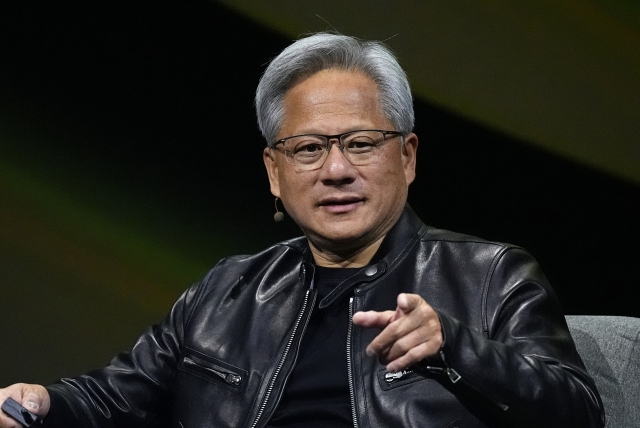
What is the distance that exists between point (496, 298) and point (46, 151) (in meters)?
1.49

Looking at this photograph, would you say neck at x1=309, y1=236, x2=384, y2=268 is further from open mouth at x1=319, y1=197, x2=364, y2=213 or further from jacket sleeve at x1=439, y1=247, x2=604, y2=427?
jacket sleeve at x1=439, y1=247, x2=604, y2=427

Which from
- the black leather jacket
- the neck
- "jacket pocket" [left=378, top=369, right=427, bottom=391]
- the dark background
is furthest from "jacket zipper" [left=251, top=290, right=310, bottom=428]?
the dark background

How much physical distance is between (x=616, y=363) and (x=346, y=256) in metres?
0.61

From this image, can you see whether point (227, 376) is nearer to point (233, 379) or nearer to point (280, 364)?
point (233, 379)

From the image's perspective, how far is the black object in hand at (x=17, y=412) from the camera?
6.28 feet

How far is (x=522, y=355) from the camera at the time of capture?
A: 1.71 m

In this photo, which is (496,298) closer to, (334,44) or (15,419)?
(334,44)

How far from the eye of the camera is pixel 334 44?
2.19 m

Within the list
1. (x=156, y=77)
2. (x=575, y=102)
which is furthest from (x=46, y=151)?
(x=575, y=102)

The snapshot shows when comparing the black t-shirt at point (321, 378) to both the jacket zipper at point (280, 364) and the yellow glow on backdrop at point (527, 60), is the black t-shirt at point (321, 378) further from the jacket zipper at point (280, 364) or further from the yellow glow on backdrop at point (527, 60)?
the yellow glow on backdrop at point (527, 60)

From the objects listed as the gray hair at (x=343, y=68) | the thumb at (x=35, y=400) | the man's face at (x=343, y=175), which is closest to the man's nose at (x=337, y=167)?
the man's face at (x=343, y=175)

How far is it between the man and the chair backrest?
18 cm

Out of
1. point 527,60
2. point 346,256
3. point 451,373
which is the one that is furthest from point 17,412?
point 527,60

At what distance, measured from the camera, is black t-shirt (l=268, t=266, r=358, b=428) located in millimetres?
1978
